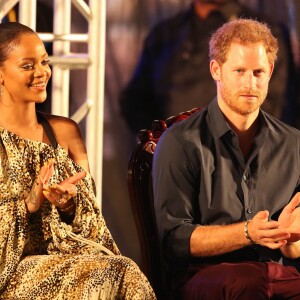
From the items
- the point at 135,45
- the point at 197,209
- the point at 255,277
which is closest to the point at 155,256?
the point at 197,209

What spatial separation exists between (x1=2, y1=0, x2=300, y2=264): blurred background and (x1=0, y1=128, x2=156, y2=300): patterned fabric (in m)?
2.18

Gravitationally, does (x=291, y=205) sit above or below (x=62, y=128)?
below

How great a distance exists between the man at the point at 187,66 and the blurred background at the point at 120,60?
45mm

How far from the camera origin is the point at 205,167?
3.71 meters

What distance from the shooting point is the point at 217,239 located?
3.56 m

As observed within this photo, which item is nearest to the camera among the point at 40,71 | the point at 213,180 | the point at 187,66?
the point at 213,180

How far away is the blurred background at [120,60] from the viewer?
6125 mm

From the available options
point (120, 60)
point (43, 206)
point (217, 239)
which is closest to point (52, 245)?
point (43, 206)

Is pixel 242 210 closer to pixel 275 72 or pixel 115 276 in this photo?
pixel 115 276

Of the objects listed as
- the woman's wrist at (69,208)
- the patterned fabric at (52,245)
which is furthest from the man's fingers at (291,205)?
the woman's wrist at (69,208)

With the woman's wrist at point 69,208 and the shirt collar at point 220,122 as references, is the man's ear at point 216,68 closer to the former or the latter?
the shirt collar at point 220,122

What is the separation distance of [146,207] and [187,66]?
7.82 ft

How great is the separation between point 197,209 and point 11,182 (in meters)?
0.72

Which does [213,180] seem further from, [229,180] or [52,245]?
[52,245]
